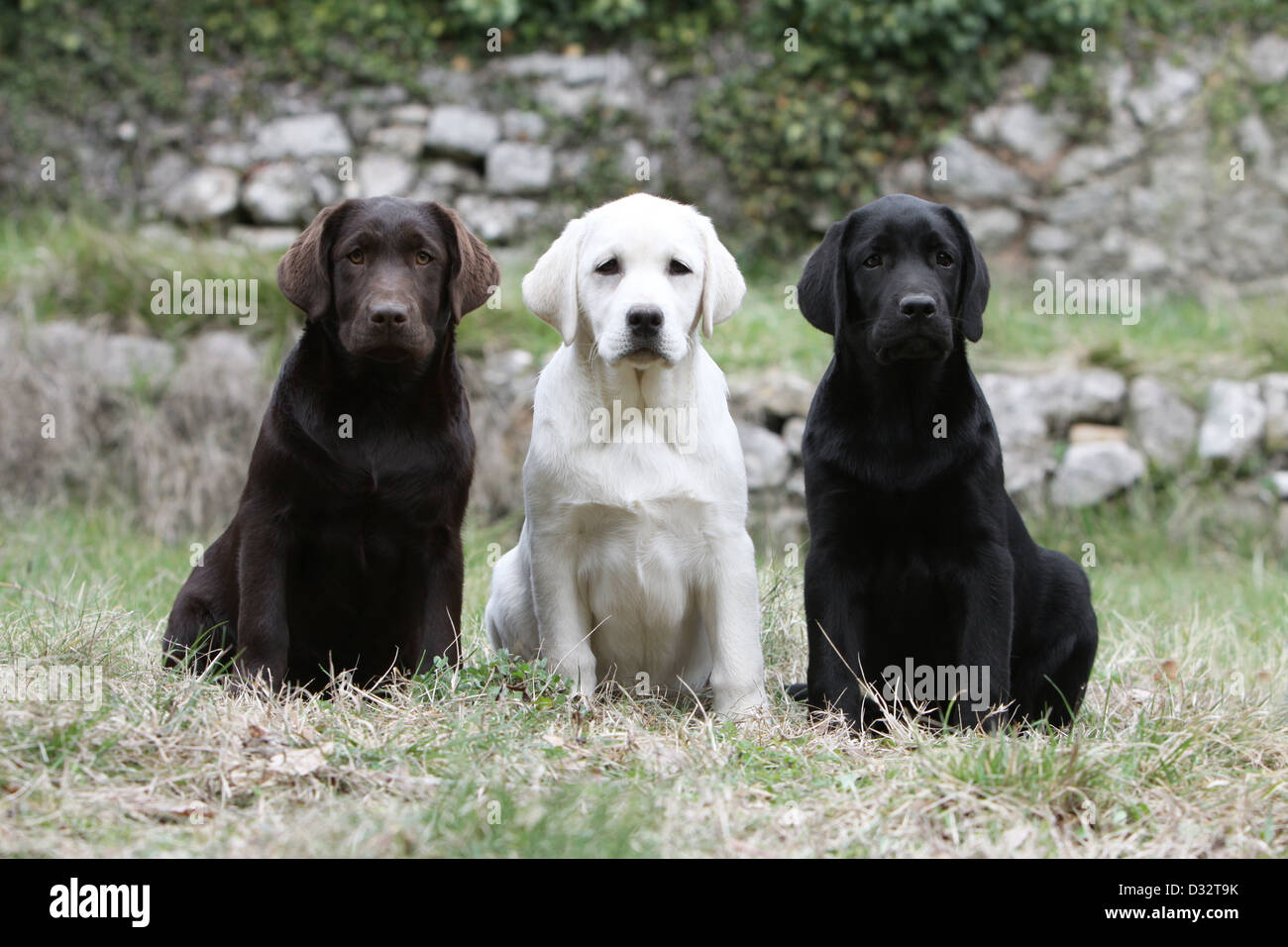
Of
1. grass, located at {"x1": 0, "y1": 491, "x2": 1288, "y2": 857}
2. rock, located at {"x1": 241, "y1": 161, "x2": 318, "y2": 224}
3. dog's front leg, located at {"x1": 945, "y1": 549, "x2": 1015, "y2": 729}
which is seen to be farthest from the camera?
rock, located at {"x1": 241, "y1": 161, "x2": 318, "y2": 224}

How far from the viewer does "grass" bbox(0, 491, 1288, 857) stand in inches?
110

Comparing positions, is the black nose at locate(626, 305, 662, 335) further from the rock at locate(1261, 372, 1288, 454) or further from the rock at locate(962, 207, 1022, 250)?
the rock at locate(962, 207, 1022, 250)

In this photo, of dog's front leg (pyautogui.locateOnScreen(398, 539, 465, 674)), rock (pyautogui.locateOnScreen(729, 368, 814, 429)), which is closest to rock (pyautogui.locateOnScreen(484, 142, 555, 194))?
rock (pyautogui.locateOnScreen(729, 368, 814, 429))

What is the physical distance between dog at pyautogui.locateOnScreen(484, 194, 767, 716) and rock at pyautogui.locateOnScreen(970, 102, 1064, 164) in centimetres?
661

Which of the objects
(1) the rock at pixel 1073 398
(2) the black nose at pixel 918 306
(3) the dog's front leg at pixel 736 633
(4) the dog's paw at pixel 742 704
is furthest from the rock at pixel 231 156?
(2) the black nose at pixel 918 306

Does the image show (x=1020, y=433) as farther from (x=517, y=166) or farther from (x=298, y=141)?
(x=298, y=141)

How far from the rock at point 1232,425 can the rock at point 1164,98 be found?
294 cm

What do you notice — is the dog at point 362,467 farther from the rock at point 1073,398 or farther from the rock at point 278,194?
the rock at point 278,194

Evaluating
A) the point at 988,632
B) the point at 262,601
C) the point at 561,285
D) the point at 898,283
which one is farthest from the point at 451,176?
the point at 988,632

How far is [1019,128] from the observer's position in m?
9.87

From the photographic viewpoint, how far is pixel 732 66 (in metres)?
9.97

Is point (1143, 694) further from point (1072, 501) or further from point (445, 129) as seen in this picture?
point (445, 129)

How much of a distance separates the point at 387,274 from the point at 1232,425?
5690 mm

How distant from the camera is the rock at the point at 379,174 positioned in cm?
970
